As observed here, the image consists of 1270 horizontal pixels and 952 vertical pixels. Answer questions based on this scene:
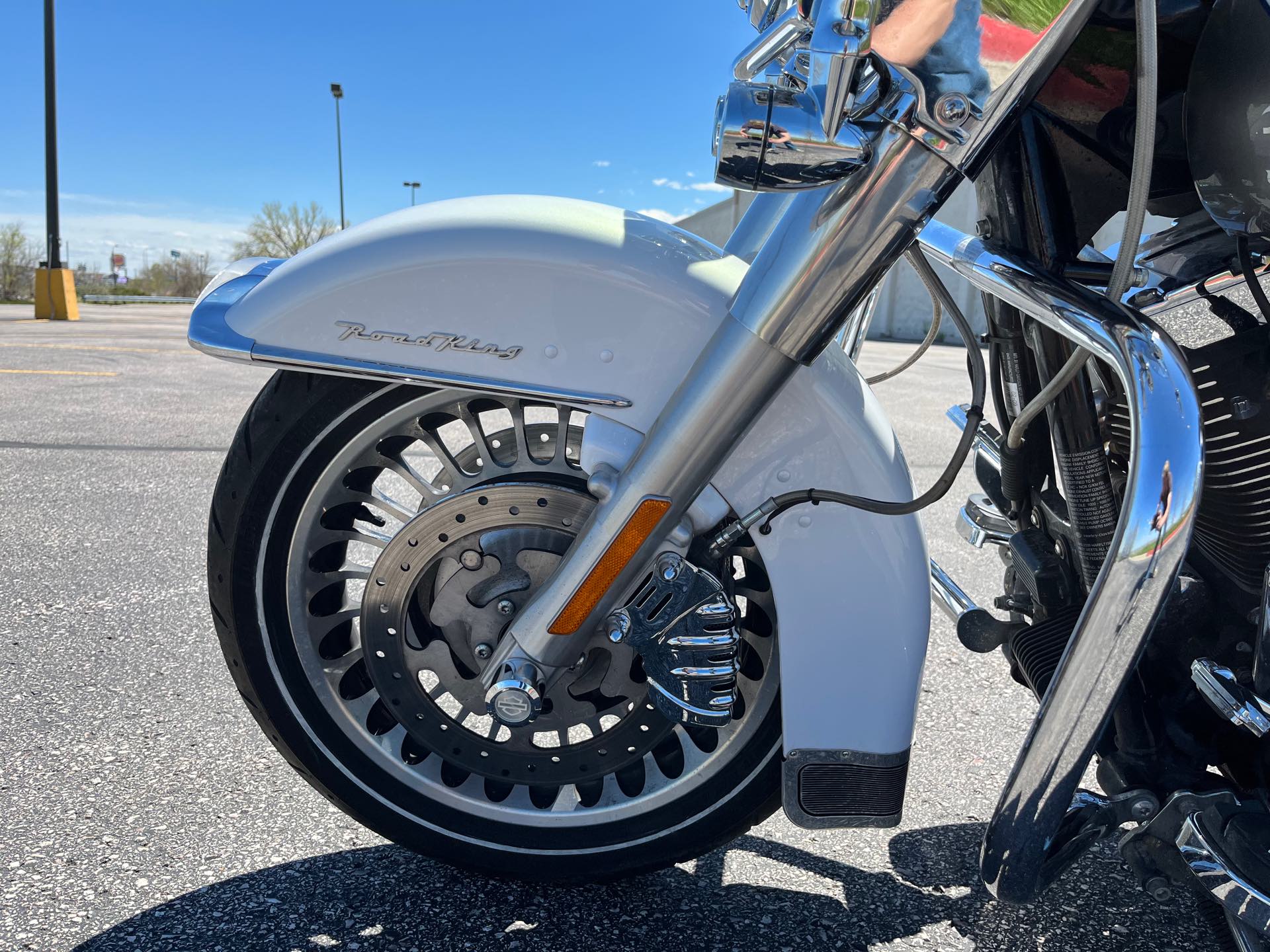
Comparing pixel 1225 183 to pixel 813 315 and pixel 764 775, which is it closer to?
pixel 813 315

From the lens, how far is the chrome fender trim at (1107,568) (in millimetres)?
979

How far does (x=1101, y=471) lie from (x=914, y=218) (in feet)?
1.52

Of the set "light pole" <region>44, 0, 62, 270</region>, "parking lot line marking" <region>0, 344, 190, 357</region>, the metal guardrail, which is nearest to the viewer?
"parking lot line marking" <region>0, 344, 190, 357</region>

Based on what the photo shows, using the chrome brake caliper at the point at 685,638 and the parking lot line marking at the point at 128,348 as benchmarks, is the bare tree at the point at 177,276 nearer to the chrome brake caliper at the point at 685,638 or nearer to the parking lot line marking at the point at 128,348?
the parking lot line marking at the point at 128,348

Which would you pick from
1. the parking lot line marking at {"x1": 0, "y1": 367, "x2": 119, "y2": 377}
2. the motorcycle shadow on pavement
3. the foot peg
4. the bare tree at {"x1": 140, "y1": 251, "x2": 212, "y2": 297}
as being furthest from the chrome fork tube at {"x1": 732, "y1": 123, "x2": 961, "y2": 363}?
the bare tree at {"x1": 140, "y1": 251, "x2": 212, "y2": 297}

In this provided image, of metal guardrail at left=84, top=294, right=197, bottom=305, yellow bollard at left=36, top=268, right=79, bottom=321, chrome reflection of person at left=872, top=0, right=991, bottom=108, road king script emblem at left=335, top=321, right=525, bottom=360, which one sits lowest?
road king script emblem at left=335, top=321, right=525, bottom=360

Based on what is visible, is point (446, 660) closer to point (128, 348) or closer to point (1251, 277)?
point (1251, 277)

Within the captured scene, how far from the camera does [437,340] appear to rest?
1264mm

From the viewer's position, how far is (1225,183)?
1.16 m

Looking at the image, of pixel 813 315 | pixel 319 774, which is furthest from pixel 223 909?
pixel 813 315

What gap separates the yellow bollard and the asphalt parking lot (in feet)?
48.1

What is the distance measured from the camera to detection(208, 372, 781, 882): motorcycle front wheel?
4.42ft

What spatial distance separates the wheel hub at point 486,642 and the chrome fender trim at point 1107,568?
1.75ft

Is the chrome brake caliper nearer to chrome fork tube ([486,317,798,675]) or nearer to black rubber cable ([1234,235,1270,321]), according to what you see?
chrome fork tube ([486,317,798,675])
